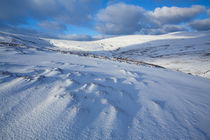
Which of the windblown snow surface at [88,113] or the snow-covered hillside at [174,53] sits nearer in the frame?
the windblown snow surface at [88,113]

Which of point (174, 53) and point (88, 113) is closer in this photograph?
point (88, 113)

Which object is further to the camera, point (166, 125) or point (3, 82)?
point (3, 82)

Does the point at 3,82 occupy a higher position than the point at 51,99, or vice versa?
the point at 3,82

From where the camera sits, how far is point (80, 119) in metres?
1.54

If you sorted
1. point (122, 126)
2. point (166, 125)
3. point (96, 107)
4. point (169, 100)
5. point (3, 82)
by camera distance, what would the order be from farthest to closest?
point (169, 100) < point (3, 82) < point (96, 107) < point (166, 125) < point (122, 126)

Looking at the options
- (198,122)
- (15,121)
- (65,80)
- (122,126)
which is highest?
(65,80)

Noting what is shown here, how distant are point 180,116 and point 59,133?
210cm

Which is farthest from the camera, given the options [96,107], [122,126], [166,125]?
[96,107]

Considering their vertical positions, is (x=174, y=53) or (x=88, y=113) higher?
(x=174, y=53)

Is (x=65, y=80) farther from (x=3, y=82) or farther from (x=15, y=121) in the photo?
(x=15, y=121)

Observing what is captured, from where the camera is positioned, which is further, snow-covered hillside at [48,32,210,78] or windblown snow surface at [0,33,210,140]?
snow-covered hillside at [48,32,210,78]

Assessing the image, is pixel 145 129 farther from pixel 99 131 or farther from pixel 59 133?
pixel 59 133

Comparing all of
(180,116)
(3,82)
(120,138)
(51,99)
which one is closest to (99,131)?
(120,138)

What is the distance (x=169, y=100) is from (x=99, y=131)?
1.95 meters
